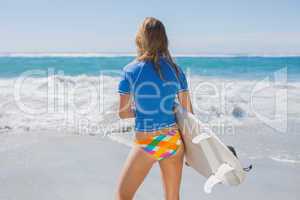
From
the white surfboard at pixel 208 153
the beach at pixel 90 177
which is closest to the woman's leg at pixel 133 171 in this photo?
the white surfboard at pixel 208 153

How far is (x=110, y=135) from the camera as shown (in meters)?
6.09

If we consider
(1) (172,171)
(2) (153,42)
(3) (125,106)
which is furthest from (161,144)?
(2) (153,42)

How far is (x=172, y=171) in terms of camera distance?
89.7 inches

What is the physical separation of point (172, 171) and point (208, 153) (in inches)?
9.3

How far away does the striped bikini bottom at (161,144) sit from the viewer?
222 cm

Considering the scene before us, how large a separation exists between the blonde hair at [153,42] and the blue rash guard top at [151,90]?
25mm

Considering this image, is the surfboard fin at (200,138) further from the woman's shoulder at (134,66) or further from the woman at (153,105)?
the woman's shoulder at (134,66)

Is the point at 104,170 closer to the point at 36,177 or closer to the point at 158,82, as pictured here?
the point at 36,177

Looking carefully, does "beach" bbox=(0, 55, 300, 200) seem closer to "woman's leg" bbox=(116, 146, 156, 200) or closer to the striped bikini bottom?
"woman's leg" bbox=(116, 146, 156, 200)

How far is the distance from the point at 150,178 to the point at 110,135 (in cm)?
221

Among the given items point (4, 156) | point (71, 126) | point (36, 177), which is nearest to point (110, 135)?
point (71, 126)

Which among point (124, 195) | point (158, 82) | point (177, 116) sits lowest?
point (124, 195)

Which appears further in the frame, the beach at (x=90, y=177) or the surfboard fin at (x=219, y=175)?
the beach at (x=90, y=177)

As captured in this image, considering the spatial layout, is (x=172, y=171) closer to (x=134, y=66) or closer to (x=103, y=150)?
(x=134, y=66)
